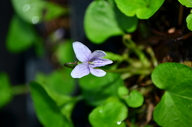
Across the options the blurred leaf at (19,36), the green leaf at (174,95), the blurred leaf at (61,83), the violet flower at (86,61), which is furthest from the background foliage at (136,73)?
the blurred leaf at (19,36)

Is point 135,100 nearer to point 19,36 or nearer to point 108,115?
point 108,115

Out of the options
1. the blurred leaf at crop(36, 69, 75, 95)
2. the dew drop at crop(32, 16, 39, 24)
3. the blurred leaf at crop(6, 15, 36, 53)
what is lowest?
the blurred leaf at crop(36, 69, 75, 95)

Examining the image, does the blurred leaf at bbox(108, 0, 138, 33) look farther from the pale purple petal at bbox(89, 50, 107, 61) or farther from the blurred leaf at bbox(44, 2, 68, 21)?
the blurred leaf at bbox(44, 2, 68, 21)

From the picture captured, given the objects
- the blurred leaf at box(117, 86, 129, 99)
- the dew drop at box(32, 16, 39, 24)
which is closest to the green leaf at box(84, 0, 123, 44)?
the blurred leaf at box(117, 86, 129, 99)

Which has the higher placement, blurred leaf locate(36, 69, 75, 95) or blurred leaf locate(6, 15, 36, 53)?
blurred leaf locate(6, 15, 36, 53)

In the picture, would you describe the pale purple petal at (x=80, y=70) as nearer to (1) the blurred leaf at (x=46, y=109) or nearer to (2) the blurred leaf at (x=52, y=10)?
(1) the blurred leaf at (x=46, y=109)

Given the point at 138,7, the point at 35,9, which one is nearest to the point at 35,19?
the point at 35,9
